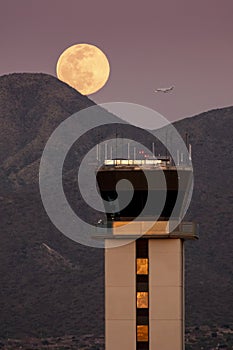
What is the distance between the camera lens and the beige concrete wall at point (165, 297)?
253 ft

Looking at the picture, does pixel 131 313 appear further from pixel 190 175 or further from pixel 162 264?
pixel 190 175

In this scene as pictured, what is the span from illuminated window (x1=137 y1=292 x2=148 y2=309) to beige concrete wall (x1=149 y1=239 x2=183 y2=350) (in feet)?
0.76

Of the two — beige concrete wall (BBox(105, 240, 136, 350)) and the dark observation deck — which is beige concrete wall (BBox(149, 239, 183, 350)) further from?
the dark observation deck

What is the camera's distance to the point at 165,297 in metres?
77.6

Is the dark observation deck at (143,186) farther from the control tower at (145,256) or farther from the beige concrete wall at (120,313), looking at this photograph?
the beige concrete wall at (120,313)

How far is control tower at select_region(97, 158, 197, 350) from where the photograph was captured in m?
77.5

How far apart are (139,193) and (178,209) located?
228cm

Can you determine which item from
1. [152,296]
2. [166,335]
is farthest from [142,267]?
[166,335]

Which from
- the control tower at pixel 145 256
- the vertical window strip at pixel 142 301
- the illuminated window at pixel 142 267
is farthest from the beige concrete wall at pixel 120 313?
the illuminated window at pixel 142 267

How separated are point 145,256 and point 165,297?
2495 mm

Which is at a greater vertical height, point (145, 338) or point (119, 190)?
point (119, 190)

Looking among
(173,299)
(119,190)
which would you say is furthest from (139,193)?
(173,299)

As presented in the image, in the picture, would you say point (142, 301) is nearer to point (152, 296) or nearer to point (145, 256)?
point (152, 296)

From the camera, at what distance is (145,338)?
77.6m
